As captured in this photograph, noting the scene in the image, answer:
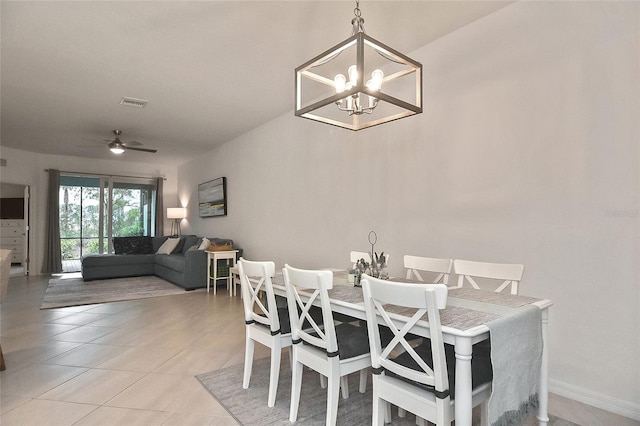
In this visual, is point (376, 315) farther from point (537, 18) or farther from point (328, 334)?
point (537, 18)

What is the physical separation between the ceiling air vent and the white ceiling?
0.09 meters

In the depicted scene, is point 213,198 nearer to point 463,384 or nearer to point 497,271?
point 497,271

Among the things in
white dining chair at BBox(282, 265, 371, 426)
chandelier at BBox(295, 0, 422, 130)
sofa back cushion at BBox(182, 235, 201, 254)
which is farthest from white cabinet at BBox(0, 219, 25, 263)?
white dining chair at BBox(282, 265, 371, 426)

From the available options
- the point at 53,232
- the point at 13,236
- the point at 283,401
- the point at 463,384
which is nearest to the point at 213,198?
the point at 53,232

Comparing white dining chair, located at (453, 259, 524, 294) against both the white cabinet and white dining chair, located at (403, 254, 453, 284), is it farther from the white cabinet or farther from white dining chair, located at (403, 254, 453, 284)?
the white cabinet

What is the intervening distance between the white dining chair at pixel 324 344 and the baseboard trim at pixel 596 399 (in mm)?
1439

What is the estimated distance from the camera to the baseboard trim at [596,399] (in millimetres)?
2092

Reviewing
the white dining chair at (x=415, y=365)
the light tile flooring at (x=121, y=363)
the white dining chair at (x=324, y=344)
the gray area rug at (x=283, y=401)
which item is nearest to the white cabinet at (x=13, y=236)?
the light tile flooring at (x=121, y=363)

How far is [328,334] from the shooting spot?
183 cm

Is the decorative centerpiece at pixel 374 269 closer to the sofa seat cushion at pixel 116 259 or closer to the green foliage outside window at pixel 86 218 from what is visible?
the sofa seat cushion at pixel 116 259

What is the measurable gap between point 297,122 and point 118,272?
16.8 ft

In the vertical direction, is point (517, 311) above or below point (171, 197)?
below

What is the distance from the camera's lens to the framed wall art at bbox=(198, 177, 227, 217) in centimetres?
704

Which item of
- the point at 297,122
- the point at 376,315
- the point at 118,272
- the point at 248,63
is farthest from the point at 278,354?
the point at 118,272
